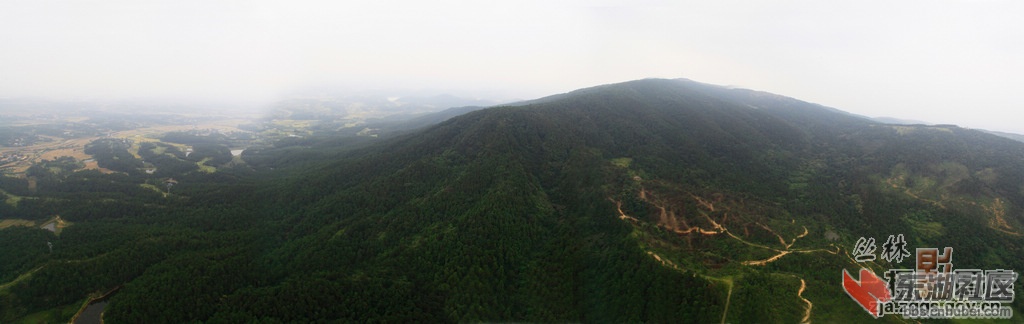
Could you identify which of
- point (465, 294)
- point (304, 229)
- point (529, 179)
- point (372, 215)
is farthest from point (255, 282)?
point (529, 179)

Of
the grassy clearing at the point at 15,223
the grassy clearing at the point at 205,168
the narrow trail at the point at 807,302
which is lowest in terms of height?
the narrow trail at the point at 807,302

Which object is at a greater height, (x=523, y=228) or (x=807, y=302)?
(x=523, y=228)

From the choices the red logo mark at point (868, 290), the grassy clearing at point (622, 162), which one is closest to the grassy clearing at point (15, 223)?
the grassy clearing at point (622, 162)

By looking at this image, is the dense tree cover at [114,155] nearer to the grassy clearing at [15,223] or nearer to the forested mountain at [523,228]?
the forested mountain at [523,228]

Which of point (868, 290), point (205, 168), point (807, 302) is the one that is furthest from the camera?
point (205, 168)

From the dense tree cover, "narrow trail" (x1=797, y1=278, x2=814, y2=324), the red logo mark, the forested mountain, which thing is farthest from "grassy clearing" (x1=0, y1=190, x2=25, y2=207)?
the red logo mark

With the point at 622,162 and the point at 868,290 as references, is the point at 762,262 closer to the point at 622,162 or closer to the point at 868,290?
the point at 868,290

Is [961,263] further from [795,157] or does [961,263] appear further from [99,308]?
[99,308]

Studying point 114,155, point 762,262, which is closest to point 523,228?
point 762,262

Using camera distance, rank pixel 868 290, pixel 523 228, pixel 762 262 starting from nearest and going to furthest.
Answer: pixel 868 290, pixel 762 262, pixel 523 228

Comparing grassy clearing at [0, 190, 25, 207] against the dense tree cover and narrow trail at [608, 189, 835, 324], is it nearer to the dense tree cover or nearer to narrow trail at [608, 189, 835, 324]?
the dense tree cover

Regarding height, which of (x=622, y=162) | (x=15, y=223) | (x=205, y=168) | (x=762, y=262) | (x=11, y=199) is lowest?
(x=762, y=262)
